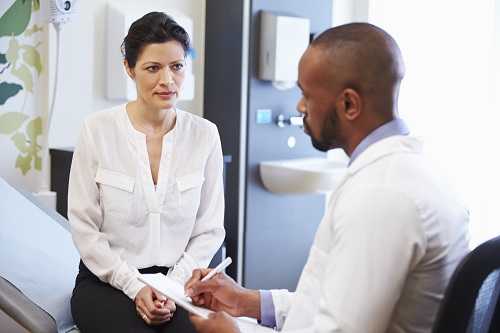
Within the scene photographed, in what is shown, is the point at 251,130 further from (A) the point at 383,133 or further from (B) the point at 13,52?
(A) the point at 383,133

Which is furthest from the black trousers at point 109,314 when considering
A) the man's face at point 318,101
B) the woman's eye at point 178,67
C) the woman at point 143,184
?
the man's face at point 318,101

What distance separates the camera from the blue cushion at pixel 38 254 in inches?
71.1

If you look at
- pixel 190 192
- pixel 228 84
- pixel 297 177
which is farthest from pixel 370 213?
pixel 228 84

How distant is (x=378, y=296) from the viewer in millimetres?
940

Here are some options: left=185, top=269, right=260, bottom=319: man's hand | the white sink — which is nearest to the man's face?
left=185, top=269, right=260, bottom=319: man's hand

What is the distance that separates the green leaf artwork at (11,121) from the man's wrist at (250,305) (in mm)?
1507

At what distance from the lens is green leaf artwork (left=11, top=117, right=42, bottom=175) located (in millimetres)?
2609

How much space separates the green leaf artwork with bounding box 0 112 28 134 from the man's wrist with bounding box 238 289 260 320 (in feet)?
4.94

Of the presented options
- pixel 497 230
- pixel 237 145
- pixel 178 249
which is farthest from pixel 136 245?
pixel 497 230

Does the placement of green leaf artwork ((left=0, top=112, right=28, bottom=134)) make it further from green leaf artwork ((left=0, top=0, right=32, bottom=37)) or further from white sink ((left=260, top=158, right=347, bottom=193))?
white sink ((left=260, top=158, right=347, bottom=193))

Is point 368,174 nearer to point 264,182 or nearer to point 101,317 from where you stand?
point 101,317

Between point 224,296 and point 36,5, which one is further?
point 36,5

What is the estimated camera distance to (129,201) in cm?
182

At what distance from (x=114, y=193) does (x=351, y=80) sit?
947 millimetres
